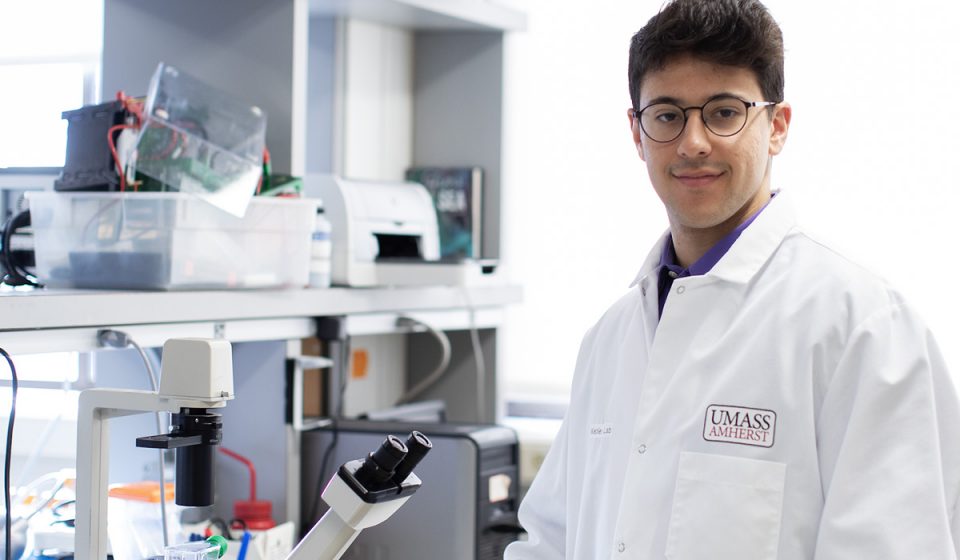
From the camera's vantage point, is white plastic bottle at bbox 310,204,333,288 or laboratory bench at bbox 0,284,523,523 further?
white plastic bottle at bbox 310,204,333,288

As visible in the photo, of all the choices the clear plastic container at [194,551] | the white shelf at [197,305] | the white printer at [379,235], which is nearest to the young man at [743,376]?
the clear plastic container at [194,551]

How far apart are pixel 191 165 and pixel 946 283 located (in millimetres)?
1697

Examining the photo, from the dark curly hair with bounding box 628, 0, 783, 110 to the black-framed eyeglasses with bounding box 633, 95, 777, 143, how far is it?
0.04m

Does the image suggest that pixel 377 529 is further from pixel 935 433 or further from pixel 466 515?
pixel 935 433

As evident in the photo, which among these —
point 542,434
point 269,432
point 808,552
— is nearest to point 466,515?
point 269,432

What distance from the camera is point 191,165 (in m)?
1.75

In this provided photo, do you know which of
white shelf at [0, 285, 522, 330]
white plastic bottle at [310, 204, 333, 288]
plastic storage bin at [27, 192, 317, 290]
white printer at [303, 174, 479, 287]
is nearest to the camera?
white shelf at [0, 285, 522, 330]

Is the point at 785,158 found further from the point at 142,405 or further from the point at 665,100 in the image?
the point at 142,405

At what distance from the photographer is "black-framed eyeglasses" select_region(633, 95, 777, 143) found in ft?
4.12

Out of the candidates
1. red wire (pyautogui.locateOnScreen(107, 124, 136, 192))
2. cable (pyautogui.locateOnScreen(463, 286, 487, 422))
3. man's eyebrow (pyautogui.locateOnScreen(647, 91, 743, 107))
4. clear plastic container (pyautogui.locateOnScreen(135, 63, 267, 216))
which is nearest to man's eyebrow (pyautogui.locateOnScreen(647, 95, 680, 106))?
man's eyebrow (pyautogui.locateOnScreen(647, 91, 743, 107))

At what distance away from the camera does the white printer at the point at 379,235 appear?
81.5 inches

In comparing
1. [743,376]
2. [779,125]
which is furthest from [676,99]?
[743,376]

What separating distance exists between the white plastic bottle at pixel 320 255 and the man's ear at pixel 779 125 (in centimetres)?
87

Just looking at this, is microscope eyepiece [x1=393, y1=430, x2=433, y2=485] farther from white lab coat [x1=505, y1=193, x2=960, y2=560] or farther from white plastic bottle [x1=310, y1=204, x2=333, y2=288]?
white plastic bottle [x1=310, y1=204, x2=333, y2=288]
